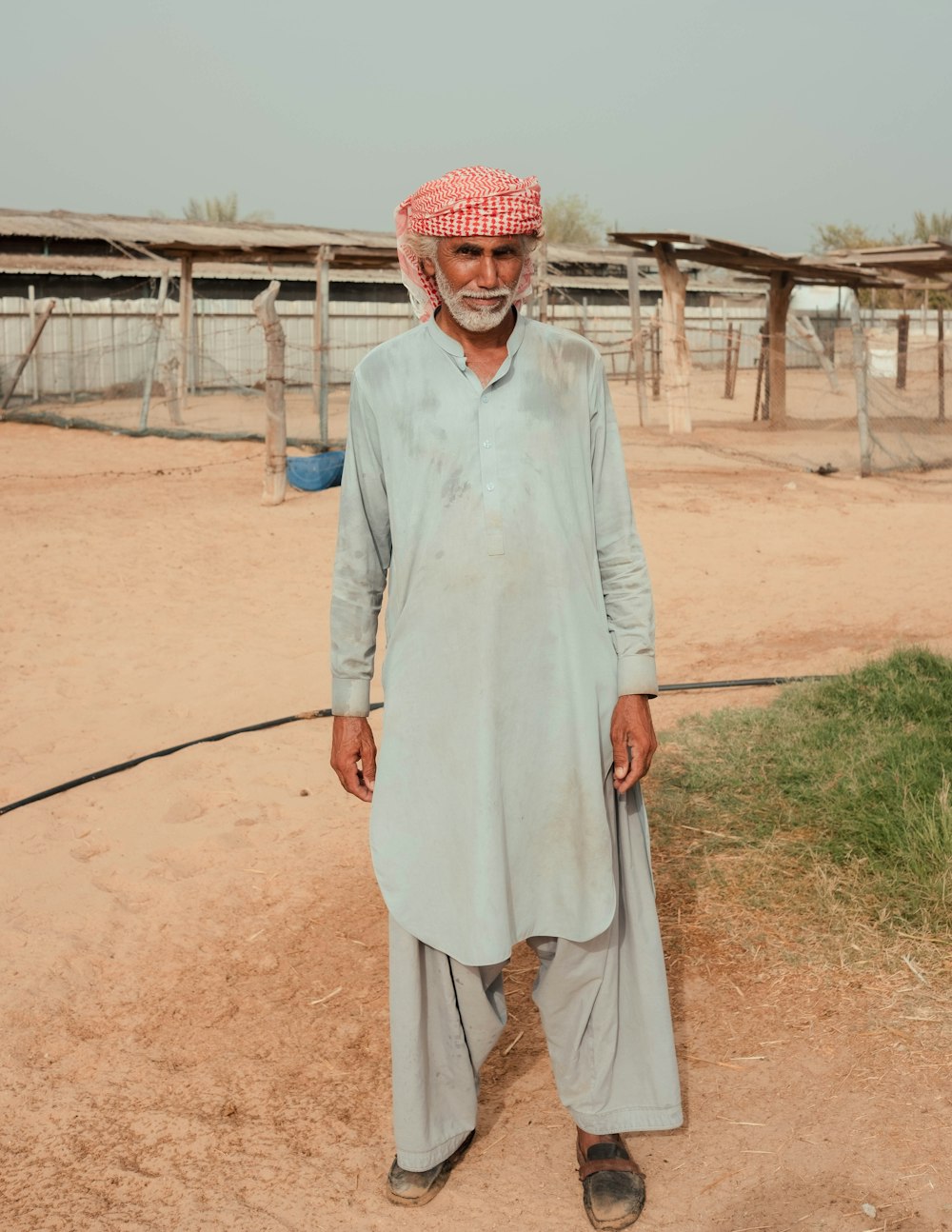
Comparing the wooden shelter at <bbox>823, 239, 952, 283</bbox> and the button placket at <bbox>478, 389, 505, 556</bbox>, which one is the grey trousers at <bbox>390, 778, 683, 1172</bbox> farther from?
the wooden shelter at <bbox>823, 239, 952, 283</bbox>

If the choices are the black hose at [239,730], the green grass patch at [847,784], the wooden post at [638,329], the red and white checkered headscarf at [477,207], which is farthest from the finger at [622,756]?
the wooden post at [638,329]

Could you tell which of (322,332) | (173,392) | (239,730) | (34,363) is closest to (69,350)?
(34,363)

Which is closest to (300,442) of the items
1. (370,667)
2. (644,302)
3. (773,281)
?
(773,281)

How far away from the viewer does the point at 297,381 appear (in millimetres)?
19781

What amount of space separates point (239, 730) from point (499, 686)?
321 cm

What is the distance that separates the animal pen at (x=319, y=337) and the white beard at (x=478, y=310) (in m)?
8.81

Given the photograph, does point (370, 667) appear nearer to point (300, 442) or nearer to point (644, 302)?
point (300, 442)

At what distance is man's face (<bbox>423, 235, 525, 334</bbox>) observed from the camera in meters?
2.26

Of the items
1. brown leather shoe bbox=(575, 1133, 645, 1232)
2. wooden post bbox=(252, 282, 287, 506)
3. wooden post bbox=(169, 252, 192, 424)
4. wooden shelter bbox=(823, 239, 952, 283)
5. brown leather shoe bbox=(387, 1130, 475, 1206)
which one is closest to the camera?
brown leather shoe bbox=(575, 1133, 645, 1232)

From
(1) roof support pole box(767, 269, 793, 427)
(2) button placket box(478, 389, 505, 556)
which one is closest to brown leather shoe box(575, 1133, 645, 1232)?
(2) button placket box(478, 389, 505, 556)

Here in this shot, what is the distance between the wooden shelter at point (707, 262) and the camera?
44.9ft

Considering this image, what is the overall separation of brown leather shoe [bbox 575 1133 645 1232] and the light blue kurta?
1.50 feet

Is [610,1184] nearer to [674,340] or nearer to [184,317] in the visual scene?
[674,340]

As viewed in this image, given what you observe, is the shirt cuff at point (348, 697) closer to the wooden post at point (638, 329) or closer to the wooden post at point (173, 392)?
the wooden post at point (638, 329)
